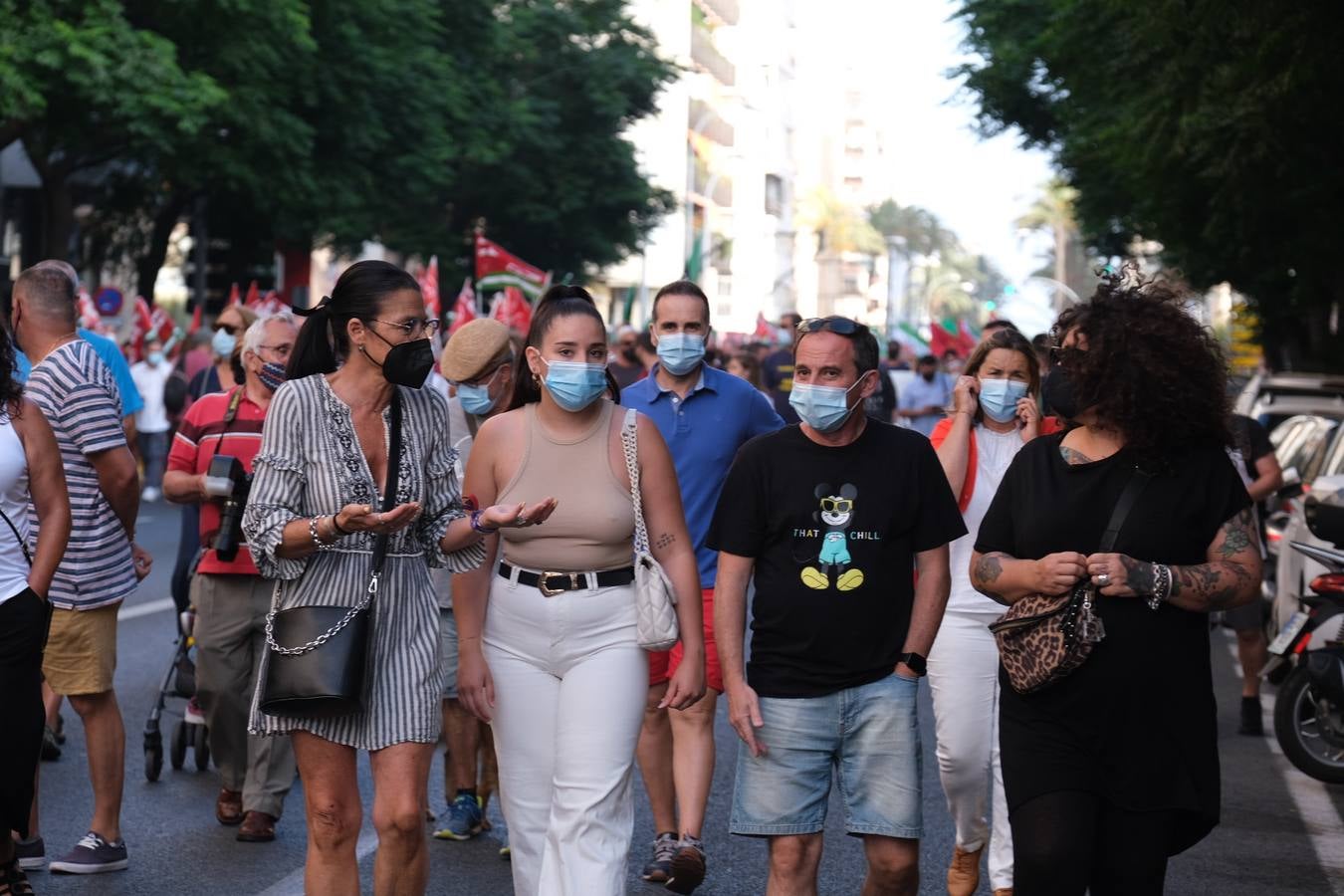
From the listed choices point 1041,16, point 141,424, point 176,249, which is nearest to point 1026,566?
point 141,424

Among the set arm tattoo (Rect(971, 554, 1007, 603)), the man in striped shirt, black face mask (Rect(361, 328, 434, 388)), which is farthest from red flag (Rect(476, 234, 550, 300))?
arm tattoo (Rect(971, 554, 1007, 603))

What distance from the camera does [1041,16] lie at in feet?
103

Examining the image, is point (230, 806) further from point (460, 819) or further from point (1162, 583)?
point (1162, 583)

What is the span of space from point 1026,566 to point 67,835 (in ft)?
14.2

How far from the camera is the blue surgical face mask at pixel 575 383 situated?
5.30 meters

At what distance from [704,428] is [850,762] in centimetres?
248

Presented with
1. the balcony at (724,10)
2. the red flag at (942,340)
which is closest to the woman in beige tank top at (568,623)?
the red flag at (942,340)

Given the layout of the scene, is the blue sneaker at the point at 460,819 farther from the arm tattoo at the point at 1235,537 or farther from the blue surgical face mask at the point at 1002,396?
the arm tattoo at the point at 1235,537

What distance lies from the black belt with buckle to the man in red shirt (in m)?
2.65

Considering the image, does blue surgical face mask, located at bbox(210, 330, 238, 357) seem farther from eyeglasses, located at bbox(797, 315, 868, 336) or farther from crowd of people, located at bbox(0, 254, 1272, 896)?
eyeglasses, located at bbox(797, 315, 868, 336)

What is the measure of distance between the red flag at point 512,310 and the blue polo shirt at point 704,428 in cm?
1481

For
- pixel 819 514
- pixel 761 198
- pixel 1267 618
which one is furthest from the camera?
pixel 761 198

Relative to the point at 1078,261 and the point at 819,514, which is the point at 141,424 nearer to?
the point at 819,514

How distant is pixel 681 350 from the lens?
7.52 metres
